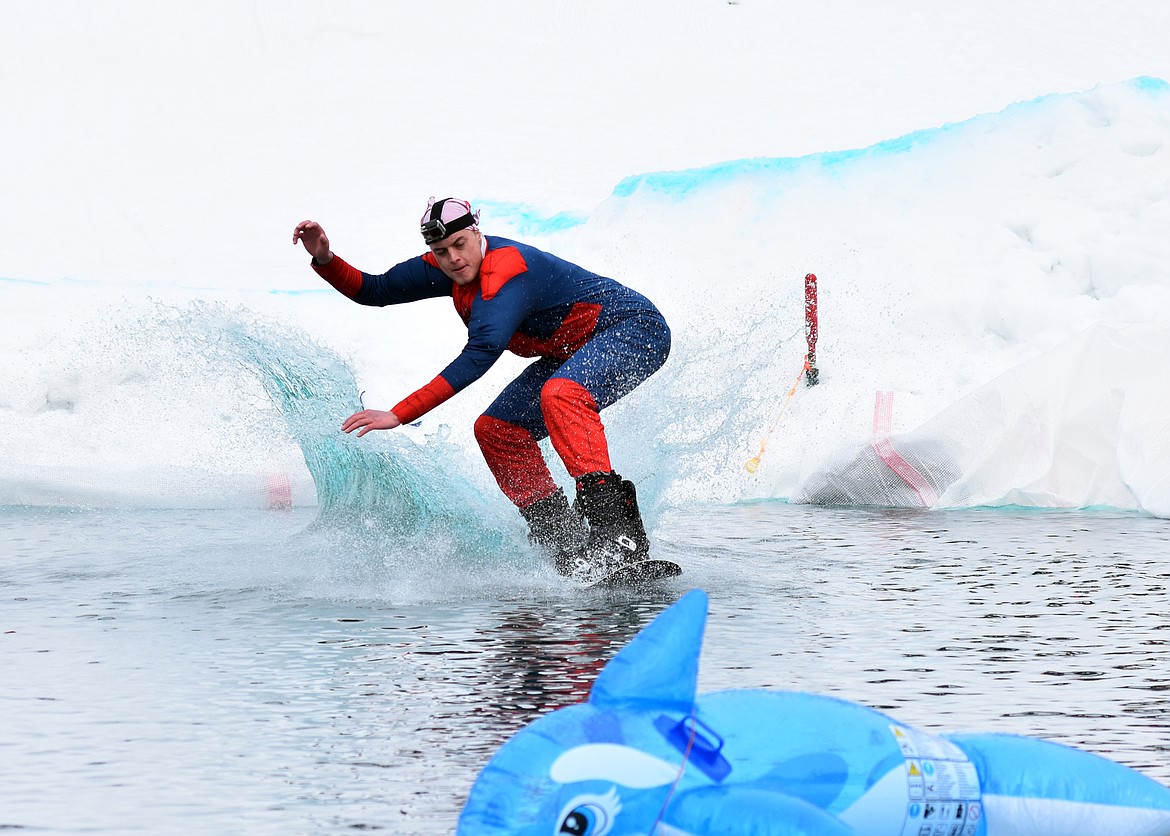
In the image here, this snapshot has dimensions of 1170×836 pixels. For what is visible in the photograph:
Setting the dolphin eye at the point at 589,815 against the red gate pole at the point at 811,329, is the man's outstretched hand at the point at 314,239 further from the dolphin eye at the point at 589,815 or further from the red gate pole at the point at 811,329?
the red gate pole at the point at 811,329

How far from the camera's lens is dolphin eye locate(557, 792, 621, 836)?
1.84 m

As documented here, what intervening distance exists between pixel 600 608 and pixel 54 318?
14.6m

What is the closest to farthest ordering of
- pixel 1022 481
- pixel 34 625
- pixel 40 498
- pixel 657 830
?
pixel 657 830 < pixel 34 625 < pixel 1022 481 < pixel 40 498

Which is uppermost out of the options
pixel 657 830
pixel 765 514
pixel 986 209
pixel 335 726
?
pixel 986 209

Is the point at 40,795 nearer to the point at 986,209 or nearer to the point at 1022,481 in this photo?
the point at 1022,481

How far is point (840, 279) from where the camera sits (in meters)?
16.8

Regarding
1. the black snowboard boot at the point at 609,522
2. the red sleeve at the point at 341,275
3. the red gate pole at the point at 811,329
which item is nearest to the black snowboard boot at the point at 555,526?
the black snowboard boot at the point at 609,522

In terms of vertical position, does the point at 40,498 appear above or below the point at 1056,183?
below

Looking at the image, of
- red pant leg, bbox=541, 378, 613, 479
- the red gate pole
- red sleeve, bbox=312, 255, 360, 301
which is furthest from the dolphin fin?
the red gate pole

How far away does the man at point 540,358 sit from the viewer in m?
5.31

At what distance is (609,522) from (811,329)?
8.99 metres

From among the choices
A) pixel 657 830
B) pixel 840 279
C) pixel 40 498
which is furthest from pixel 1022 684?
pixel 840 279

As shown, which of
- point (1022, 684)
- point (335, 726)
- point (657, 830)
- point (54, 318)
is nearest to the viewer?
point (657, 830)

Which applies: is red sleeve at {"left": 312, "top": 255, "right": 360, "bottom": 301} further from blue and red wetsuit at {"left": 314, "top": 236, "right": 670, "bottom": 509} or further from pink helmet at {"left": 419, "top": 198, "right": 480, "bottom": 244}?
pink helmet at {"left": 419, "top": 198, "right": 480, "bottom": 244}
